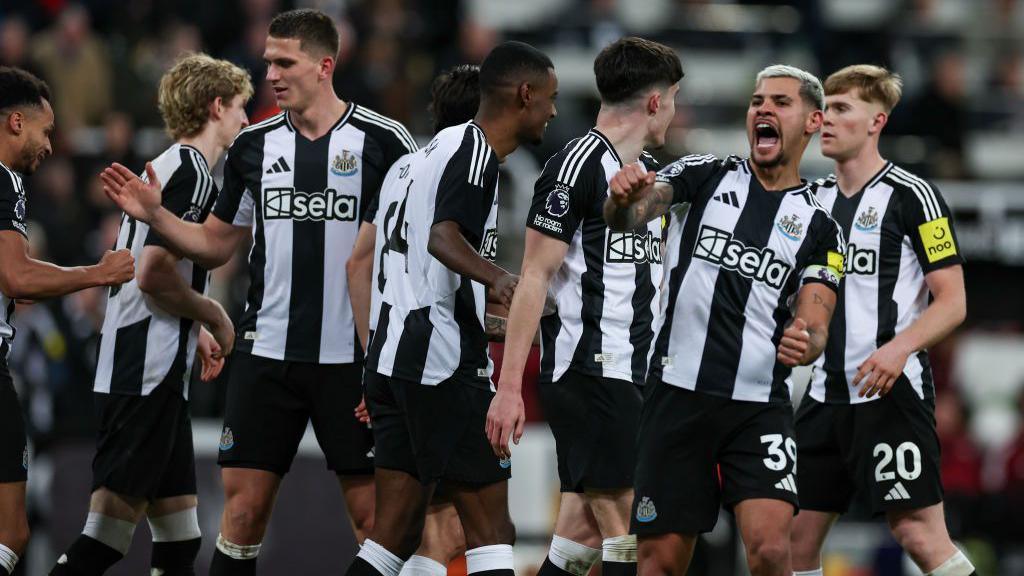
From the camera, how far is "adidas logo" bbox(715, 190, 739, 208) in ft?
21.7

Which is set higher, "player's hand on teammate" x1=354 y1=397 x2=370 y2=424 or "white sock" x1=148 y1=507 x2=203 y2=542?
"player's hand on teammate" x1=354 y1=397 x2=370 y2=424

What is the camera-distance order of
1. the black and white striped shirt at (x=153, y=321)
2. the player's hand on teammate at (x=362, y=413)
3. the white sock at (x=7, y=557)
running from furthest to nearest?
1. the black and white striped shirt at (x=153, y=321)
2. the player's hand on teammate at (x=362, y=413)
3. the white sock at (x=7, y=557)

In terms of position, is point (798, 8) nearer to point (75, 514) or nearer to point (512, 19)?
point (512, 19)

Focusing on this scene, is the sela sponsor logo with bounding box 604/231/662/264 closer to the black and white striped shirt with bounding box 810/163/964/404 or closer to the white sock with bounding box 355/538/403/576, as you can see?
the black and white striped shirt with bounding box 810/163/964/404

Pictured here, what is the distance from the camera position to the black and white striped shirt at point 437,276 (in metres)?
6.38

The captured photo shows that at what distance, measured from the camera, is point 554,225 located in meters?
6.33

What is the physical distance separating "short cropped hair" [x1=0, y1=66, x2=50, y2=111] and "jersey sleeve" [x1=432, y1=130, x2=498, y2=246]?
2077mm

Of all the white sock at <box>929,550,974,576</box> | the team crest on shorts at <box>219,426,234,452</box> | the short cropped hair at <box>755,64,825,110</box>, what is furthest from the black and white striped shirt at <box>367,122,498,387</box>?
the white sock at <box>929,550,974,576</box>

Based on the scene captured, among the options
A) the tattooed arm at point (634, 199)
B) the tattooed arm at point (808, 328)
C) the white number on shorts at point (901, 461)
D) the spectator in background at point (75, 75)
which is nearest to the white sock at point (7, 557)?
the tattooed arm at point (634, 199)

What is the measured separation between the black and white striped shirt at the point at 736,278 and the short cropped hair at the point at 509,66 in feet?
2.42

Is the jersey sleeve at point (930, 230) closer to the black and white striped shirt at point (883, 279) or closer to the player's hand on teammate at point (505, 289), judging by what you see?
the black and white striped shirt at point (883, 279)

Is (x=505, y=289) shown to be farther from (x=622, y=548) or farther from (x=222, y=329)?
(x=222, y=329)

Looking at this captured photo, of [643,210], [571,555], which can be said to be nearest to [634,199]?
[643,210]

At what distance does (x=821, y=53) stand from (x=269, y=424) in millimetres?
12028
